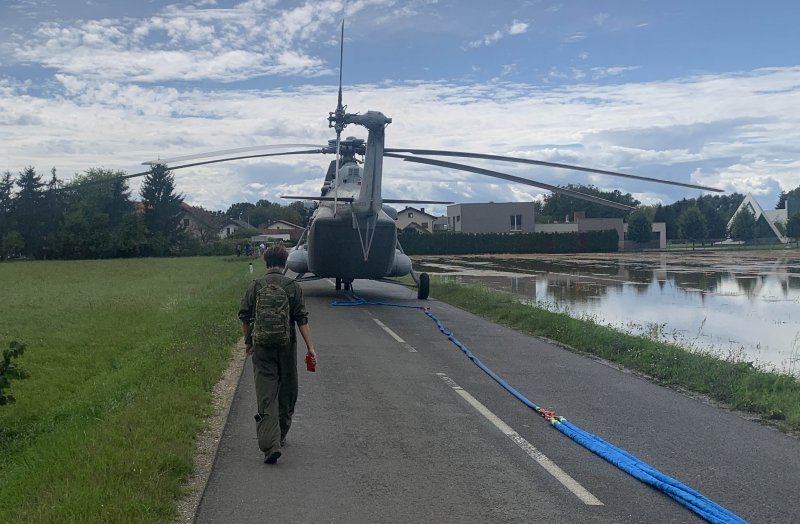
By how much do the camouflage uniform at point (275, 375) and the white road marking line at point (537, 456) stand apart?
2.13m

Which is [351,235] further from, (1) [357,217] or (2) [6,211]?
(2) [6,211]

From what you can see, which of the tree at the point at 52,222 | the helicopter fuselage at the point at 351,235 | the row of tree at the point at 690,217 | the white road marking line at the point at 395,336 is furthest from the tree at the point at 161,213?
the white road marking line at the point at 395,336

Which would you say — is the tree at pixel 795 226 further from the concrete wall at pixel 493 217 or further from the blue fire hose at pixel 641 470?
the blue fire hose at pixel 641 470

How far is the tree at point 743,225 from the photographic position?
94750 millimetres

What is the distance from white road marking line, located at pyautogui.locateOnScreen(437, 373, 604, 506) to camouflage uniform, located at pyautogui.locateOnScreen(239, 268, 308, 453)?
6.98ft

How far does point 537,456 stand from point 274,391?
2311 mm

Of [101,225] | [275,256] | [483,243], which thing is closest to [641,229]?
[483,243]

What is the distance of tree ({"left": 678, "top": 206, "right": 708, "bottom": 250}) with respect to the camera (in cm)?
10038

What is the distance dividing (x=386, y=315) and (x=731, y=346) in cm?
796

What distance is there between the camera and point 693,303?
2283cm

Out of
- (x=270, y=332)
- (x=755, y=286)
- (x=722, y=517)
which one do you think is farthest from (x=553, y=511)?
(x=755, y=286)

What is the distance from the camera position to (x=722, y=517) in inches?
206

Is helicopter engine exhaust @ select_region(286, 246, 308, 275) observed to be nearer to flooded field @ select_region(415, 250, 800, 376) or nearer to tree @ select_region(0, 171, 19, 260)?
flooded field @ select_region(415, 250, 800, 376)

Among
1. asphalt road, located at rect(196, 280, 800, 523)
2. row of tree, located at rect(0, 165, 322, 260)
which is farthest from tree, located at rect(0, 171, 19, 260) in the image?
asphalt road, located at rect(196, 280, 800, 523)
